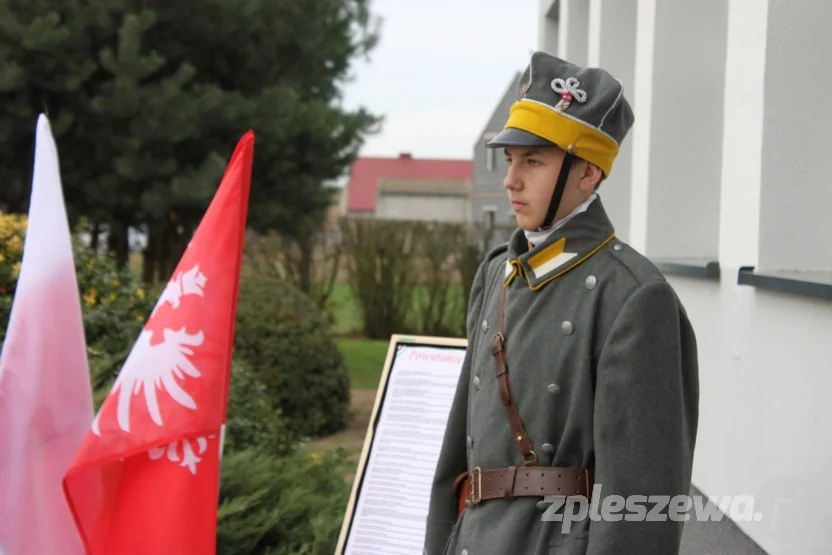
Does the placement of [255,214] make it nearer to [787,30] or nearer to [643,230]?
[643,230]

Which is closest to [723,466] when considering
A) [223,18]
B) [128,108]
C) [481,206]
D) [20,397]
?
[20,397]

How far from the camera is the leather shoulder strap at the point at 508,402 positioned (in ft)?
6.98

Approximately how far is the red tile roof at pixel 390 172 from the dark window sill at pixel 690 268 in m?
56.2

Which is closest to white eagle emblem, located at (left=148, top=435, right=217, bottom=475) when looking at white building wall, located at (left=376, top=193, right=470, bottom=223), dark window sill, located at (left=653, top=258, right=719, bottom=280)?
dark window sill, located at (left=653, top=258, right=719, bottom=280)

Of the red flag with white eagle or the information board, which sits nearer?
the red flag with white eagle

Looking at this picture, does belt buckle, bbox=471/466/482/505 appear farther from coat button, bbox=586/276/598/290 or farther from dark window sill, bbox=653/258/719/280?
dark window sill, bbox=653/258/719/280

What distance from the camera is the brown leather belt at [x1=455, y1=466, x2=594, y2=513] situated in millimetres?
2070

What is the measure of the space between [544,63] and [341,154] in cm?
997

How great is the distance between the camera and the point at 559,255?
219 cm

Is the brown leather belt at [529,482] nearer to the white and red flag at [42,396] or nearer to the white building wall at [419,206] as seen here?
→ the white and red flag at [42,396]

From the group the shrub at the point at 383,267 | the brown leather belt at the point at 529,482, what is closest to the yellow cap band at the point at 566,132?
the brown leather belt at the point at 529,482

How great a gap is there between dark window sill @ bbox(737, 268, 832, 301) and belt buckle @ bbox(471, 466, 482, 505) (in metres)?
1.11

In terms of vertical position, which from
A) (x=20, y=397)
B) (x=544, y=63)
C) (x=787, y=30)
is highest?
(x=787, y=30)

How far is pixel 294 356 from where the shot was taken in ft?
28.7
